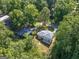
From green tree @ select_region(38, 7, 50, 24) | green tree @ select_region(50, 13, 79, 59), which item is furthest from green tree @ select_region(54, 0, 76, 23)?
green tree @ select_region(50, 13, 79, 59)

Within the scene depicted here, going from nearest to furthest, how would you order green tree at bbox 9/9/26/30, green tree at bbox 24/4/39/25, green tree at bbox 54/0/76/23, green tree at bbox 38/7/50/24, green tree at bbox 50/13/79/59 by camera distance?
green tree at bbox 50/13/79/59 → green tree at bbox 9/9/26/30 → green tree at bbox 24/4/39/25 → green tree at bbox 38/7/50/24 → green tree at bbox 54/0/76/23

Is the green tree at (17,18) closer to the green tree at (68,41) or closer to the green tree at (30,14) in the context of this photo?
the green tree at (30,14)

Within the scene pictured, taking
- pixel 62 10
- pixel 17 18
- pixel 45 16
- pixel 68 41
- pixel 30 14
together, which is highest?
pixel 68 41

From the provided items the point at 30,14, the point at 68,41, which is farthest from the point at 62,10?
the point at 68,41

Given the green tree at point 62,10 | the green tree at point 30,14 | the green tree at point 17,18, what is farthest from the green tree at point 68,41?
the green tree at point 62,10

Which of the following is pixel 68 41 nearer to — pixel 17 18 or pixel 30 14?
pixel 17 18

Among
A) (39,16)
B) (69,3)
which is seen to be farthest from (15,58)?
(69,3)

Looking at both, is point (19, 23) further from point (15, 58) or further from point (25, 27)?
point (15, 58)

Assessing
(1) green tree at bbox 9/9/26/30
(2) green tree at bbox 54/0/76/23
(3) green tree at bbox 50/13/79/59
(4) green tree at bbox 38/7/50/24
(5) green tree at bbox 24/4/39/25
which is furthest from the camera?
(2) green tree at bbox 54/0/76/23

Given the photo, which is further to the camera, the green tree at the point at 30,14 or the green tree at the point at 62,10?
the green tree at the point at 62,10

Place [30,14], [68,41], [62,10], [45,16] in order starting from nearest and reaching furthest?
1. [68,41]
2. [30,14]
3. [45,16]
4. [62,10]

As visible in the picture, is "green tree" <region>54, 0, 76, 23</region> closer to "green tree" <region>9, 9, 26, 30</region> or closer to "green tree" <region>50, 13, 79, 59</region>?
"green tree" <region>9, 9, 26, 30</region>
